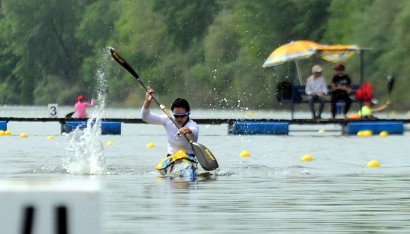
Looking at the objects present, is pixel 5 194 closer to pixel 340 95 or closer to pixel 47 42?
pixel 340 95

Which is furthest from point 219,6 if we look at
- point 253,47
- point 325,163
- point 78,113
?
point 325,163

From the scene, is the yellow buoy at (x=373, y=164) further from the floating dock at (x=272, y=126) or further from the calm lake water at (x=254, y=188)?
the floating dock at (x=272, y=126)

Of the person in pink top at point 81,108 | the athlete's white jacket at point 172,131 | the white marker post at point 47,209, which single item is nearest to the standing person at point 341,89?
the person in pink top at point 81,108

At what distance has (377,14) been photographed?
68.9 m

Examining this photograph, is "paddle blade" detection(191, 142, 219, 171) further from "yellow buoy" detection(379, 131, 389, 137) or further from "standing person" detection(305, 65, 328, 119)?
"standing person" detection(305, 65, 328, 119)

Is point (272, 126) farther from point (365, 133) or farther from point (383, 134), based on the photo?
point (383, 134)

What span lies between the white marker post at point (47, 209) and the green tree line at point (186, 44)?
58329mm

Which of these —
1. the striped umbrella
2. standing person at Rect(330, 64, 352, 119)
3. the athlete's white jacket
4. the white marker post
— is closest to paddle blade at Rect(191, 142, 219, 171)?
the athlete's white jacket

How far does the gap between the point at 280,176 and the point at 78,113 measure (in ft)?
72.9

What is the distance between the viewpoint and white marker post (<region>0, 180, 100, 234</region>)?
5.93 meters

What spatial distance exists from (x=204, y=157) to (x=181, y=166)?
1.15 feet

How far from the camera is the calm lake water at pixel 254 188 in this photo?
13008mm

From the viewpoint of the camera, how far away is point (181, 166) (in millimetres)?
20453

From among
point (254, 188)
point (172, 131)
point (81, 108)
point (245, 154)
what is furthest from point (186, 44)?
point (254, 188)
